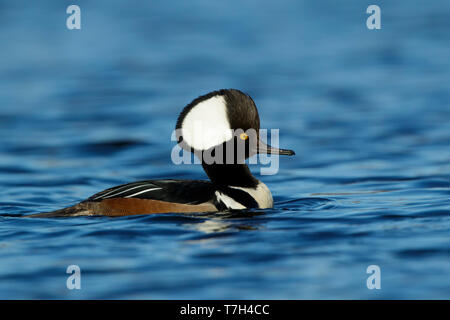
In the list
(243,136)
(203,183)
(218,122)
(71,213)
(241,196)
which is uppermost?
(218,122)

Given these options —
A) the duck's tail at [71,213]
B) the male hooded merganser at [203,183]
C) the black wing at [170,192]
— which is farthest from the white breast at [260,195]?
the duck's tail at [71,213]

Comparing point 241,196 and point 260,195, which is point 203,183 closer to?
point 241,196

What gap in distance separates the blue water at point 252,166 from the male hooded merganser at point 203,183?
18 cm

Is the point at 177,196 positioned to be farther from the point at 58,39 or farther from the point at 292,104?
the point at 58,39

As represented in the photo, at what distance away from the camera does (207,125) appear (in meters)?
8.86

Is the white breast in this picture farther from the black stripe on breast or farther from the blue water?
the blue water

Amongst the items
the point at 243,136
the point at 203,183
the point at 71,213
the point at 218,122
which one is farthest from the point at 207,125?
the point at 71,213

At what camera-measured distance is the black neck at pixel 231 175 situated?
930cm

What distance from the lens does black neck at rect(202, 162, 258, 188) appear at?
9.30 meters

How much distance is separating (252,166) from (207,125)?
4.67 metres

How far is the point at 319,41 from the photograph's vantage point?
24.4 meters

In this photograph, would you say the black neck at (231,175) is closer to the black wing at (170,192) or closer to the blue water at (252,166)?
the black wing at (170,192)

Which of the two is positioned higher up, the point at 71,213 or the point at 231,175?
the point at 231,175

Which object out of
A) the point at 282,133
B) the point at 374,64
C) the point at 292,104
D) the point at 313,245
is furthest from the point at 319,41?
the point at 313,245
